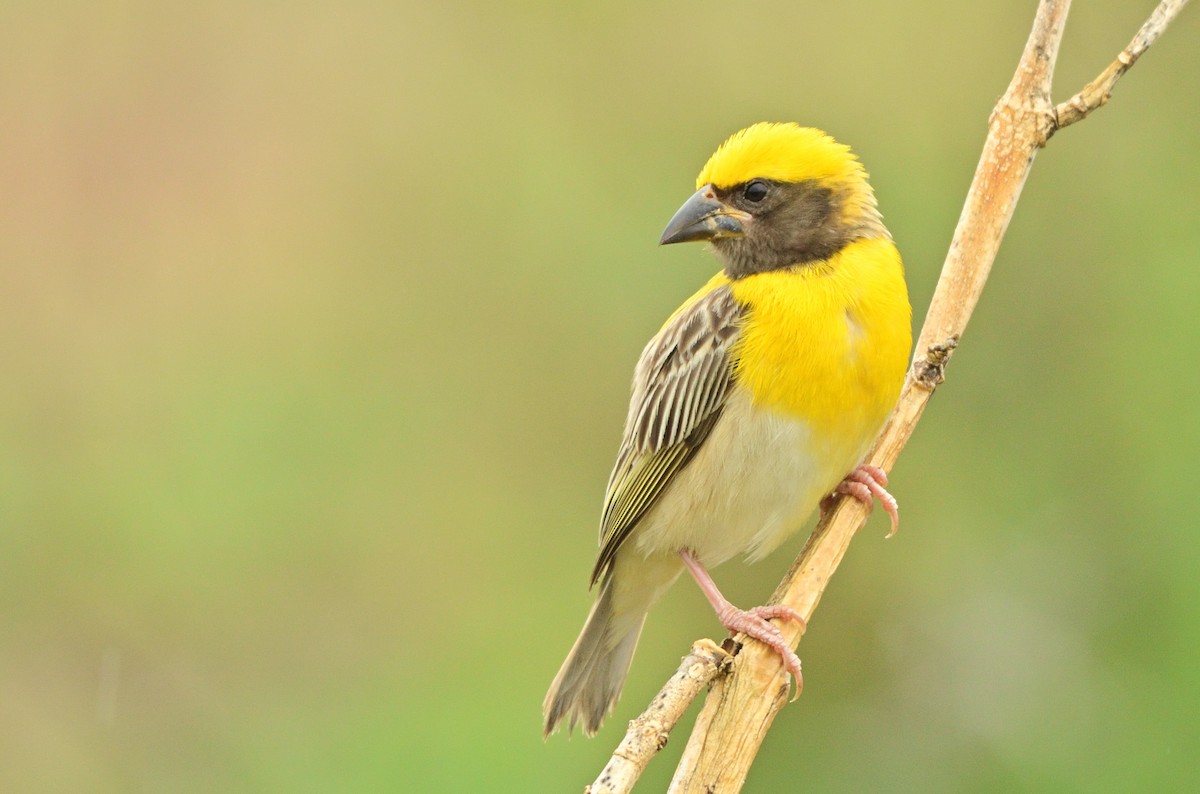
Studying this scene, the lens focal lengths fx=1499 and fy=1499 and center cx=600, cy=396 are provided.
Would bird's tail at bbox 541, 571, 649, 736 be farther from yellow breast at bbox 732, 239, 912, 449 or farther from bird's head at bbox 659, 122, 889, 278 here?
bird's head at bbox 659, 122, 889, 278

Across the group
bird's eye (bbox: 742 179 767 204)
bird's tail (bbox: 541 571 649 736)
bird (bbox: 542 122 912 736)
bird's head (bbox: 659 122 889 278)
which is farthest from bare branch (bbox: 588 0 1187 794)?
bird's tail (bbox: 541 571 649 736)

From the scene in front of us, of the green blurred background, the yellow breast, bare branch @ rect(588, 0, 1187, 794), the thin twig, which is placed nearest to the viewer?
the thin twig

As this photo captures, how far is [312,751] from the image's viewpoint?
235 inches

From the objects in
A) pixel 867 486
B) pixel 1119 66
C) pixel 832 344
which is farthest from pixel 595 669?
pixel 1119 66

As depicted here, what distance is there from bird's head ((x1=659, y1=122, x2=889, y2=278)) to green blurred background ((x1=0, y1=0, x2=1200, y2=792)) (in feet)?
5.99

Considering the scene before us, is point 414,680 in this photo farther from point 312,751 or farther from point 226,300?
point 226,300

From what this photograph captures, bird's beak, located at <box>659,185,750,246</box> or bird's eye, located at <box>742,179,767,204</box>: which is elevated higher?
bird's eye, located at <box>742,179,767,204</box>

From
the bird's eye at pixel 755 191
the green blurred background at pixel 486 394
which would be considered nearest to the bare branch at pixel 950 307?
the bird's eye at pixel 755 191

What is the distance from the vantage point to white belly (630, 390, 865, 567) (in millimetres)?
4039

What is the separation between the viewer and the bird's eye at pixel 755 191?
419cm

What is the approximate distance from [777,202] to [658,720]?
171 cm

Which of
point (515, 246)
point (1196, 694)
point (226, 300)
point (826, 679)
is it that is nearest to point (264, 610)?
point (226, 300)

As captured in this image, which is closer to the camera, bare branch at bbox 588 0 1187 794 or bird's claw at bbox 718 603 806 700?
bare branch at bbox 588 0 1187 794

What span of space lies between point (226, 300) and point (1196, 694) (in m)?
4.66
